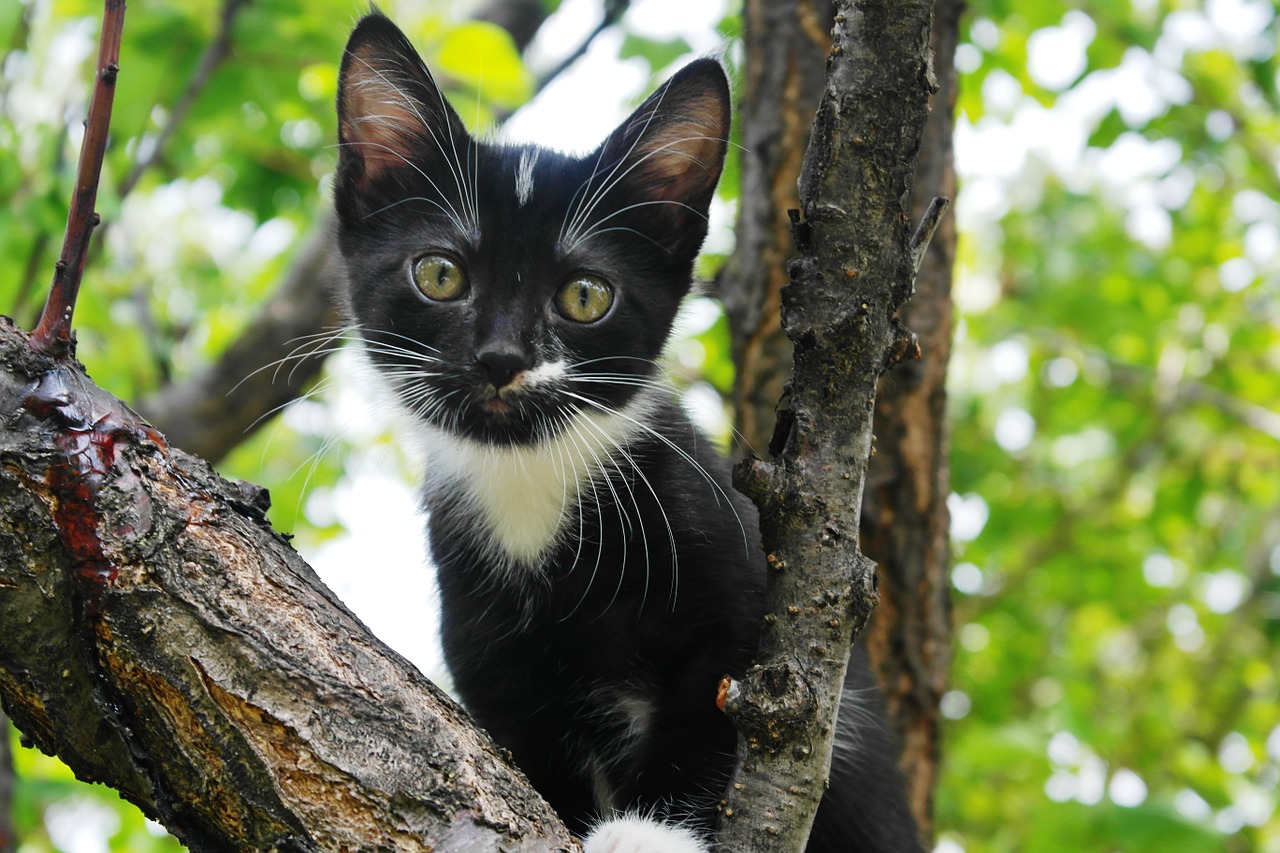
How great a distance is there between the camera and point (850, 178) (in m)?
1.61

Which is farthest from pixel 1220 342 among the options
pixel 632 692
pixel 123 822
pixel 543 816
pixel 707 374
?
pixel 123 822

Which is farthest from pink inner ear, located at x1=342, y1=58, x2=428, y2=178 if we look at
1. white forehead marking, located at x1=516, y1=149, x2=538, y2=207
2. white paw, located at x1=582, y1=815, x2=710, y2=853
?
white paw, located at x1=582, y1=815, x2=710, y2=853

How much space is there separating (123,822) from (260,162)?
307 centimetres

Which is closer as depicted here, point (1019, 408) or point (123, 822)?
point (123, 822)

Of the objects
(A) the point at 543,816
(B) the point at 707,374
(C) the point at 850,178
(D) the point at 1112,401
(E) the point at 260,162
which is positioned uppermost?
(D) the point at 1112,401

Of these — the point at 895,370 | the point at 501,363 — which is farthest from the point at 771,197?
the point at 501,363

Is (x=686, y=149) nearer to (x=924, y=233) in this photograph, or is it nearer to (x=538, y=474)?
(x=538, y=474)

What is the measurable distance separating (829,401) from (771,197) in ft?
5.25

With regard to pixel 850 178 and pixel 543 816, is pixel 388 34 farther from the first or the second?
pixel 543 816

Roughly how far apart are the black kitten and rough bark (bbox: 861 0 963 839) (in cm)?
48

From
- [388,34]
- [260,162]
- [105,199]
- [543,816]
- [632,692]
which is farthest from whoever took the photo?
[260,162]

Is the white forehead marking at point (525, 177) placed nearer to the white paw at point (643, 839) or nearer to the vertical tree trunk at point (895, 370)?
the vertical tree trunk at point (895, 370)

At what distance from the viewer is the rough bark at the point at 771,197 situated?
3.11 metres

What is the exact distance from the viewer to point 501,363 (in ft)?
7.16
